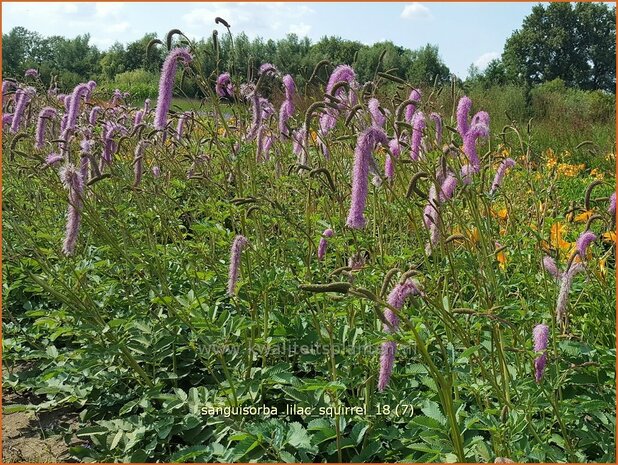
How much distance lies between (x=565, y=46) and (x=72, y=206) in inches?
2443

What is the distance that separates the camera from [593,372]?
2543 mm

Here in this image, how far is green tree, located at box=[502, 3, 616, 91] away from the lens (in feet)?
183

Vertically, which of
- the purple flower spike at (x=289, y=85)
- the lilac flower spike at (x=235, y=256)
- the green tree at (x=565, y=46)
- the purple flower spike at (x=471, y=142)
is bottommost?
the lilac flower spike at (x=235, y=256)

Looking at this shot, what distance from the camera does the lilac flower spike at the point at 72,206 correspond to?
2629 mm

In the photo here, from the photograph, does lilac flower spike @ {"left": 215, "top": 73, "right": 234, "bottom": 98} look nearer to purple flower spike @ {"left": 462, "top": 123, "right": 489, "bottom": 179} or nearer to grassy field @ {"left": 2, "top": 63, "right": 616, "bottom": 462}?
grassy field @ {"left": 2, "top": 63, "right": 616, "bottom": 462}

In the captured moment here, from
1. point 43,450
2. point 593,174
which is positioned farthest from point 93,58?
point 43,450

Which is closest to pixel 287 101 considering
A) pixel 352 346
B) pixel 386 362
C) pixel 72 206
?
pixel 72 206

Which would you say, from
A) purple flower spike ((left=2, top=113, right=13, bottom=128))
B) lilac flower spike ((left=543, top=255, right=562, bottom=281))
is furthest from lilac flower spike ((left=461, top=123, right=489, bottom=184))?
purple flower spike ((left=2, top=113, right=13, bottom=128))

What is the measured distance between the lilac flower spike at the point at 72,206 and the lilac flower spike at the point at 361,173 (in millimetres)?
1287

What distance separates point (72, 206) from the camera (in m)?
2.62

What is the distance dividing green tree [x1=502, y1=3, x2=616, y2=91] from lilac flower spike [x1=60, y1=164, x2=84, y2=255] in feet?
188

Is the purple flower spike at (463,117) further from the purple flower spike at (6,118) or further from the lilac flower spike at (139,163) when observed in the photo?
the purple flower spike at (6,118)

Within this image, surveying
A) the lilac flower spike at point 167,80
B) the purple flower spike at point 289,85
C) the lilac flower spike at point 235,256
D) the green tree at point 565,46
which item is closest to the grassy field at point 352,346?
the lilac flower spike at point 235,256

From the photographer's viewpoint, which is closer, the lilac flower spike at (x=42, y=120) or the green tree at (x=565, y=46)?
the lilac flower spike at (x=42, y=120)
